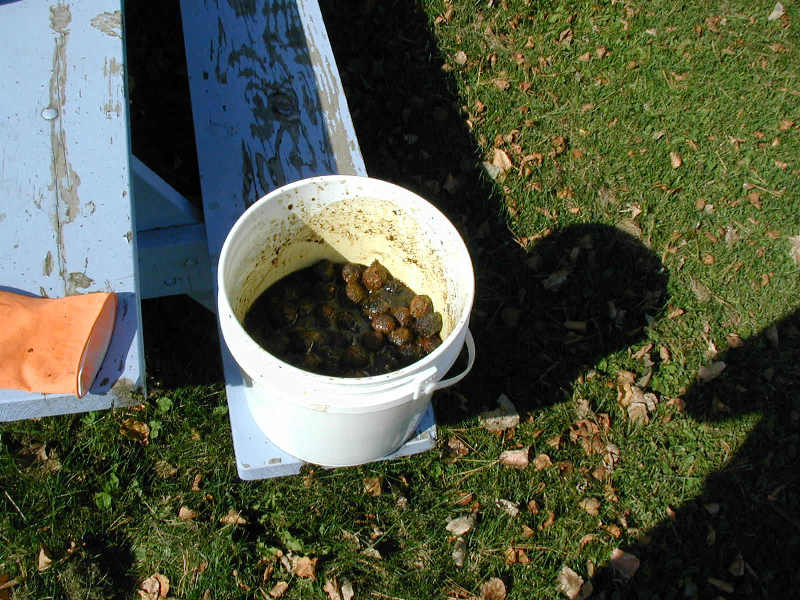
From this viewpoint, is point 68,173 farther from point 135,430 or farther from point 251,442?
point 135,430

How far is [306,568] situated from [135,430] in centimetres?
104

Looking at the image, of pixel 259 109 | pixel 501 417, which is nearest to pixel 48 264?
pixel 259 109

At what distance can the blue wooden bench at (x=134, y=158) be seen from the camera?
1.79 metres

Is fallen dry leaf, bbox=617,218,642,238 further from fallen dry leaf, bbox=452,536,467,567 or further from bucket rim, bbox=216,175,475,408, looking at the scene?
bucket rim, bbox=216,175,475,408

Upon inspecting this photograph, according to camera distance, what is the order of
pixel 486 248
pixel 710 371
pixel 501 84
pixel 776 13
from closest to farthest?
pixel 710 371 < pixel 486 248 < pixel 501 84 < pixel 776 13

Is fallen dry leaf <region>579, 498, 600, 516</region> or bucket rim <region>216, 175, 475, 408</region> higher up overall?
bucket rim <region>216, 175, 475, 408</region>

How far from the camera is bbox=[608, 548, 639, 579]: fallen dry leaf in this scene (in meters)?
3.00

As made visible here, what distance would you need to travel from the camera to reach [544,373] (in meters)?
3.39

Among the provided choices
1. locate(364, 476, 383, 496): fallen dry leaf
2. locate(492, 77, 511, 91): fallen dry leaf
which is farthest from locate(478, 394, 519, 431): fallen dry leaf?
locate(492, 77, 511, 91): fallen dry leaf

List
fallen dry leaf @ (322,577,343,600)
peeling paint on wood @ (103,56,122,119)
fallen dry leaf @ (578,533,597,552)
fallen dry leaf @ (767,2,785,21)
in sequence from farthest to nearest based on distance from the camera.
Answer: fallen dry leaf @ (767,2,785,21) < fallen dry leaf @ (578,533,597,552) < fallen dry leaf @ (322,577,343,600) < peeling paint on wood @ (103,56,122,119)

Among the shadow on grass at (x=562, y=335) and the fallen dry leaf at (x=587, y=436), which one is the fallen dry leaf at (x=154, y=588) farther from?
the fallen dry leaf at (x=587, y=436)

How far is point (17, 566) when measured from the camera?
9.01 ft

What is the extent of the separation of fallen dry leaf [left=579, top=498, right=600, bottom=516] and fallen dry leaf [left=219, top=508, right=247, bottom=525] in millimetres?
1598

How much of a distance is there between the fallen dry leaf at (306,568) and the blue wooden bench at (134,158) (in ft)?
2.15
